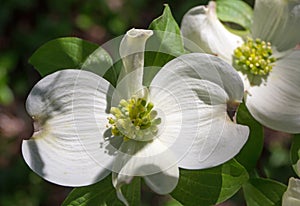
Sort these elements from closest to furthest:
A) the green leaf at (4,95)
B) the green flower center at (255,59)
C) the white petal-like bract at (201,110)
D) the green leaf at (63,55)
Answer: the white petal-like bract at (201,110), the green leaf at (63,55), the green flower center at (255,59), the green leaf at (4,95)

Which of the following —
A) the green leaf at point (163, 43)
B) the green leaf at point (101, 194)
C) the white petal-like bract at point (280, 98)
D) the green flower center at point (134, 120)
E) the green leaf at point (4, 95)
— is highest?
the green leaf at point (163, 43)

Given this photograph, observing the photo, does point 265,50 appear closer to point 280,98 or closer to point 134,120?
point 280,98

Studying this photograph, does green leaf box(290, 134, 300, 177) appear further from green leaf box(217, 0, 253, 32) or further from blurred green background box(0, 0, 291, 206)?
blurred green background box(0, 0, 291, 206)

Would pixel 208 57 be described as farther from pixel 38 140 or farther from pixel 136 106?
pixel 38 140

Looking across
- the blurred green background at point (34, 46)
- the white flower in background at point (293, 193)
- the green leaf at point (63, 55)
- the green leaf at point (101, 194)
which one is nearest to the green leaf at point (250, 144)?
the white flower in background at point (293, 193)

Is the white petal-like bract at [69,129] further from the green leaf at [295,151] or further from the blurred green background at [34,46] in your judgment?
the blurred green background at [34,46]

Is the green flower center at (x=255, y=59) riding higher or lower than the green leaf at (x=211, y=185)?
higher

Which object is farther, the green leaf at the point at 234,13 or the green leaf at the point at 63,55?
the green leaf at the point at 234,13
